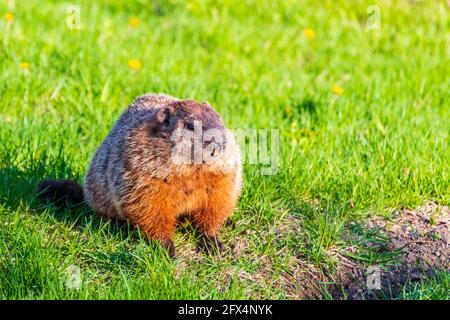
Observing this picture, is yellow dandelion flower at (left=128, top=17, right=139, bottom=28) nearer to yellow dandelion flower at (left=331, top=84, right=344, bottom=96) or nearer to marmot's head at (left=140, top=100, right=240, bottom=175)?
yellow dandelion flower at (left=331, top=84, right=344, bottom=96)

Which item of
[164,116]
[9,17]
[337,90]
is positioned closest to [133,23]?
[9,17]

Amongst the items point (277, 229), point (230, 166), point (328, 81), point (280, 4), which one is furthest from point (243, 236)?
point (280, 4)

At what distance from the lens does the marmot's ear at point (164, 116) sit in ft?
12.2

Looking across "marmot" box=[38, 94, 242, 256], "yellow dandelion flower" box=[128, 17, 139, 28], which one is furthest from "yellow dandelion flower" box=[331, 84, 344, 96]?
"marmot" box=[38, 94, 242, 256]

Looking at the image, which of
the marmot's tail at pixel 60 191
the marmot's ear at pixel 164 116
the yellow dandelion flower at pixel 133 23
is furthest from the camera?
the yellow dandelion flower at pixel 133 23

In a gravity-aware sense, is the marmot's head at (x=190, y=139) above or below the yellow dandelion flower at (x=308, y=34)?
below

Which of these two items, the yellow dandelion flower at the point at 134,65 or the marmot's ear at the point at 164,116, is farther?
the yellow dandelion flower at the point at 134,65

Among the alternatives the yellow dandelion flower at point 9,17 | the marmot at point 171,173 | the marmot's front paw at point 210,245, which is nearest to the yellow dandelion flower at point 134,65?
the yellow dandelion flower at point 9,17

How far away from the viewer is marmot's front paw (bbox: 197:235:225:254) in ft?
12.3

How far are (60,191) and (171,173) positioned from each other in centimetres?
82

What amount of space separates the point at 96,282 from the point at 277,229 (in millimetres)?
1021

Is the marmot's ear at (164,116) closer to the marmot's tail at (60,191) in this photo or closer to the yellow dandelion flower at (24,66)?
the marmot's tail at (60,191)

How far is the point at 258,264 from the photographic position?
3.69 m
